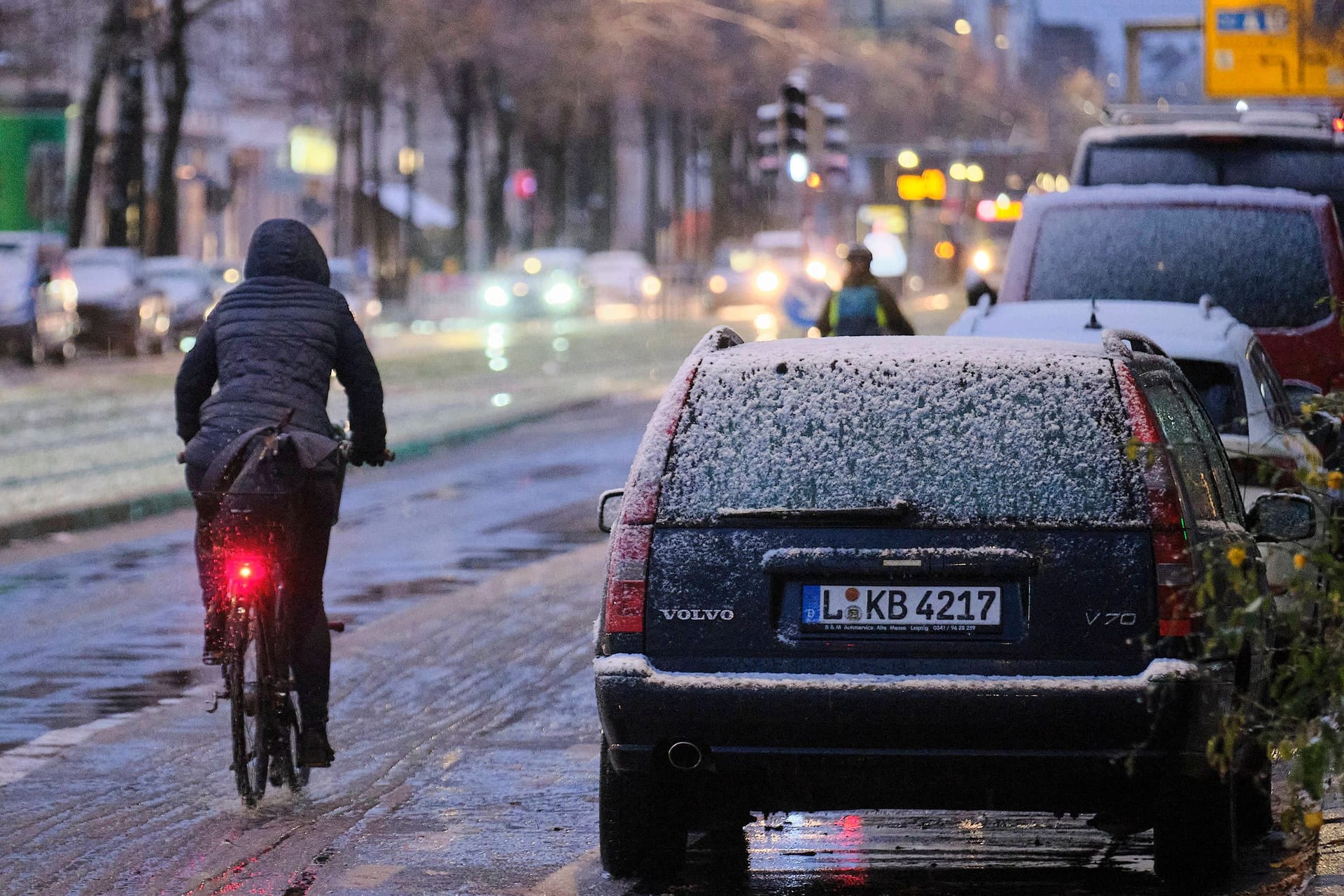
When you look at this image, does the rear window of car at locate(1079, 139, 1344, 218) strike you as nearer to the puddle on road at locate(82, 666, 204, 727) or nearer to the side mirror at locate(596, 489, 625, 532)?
the puddle on road at locate(82, 666, 204, 727)

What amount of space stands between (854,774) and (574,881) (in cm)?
91

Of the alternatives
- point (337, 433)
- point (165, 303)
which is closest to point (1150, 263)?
point (337, 433)

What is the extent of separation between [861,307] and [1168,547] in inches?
428

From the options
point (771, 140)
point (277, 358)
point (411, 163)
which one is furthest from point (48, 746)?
point (411, 163)

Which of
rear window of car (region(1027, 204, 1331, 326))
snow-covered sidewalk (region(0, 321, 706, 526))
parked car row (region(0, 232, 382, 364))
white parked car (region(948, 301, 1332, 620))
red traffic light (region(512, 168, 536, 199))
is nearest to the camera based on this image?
white parked car (region(948, 301, 1332, 620))

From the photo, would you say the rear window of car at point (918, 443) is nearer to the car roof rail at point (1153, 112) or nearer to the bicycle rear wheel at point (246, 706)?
the bicycle rear wheel at point (246, 706)

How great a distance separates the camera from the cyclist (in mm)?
7855

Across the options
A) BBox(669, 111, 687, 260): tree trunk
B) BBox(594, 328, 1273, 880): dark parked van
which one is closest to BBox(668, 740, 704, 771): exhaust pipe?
BBox(594, 328, 1273, 880): dark parked van

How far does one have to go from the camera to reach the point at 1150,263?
44.7 feet

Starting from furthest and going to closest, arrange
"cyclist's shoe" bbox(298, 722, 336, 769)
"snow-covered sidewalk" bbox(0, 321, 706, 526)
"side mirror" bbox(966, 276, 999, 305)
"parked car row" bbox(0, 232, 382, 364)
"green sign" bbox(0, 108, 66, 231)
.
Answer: "green sign" bbox(0, 108, 66, 231), "parked car row" bbox(0, 232, 382, 364), "snow-covered sidewalk" bbox(0, 321, 706, 526), "side mirror" bbox(966, 276, 999, 305), "cyclist's shoe" bbox(298, 722, 336, 769)

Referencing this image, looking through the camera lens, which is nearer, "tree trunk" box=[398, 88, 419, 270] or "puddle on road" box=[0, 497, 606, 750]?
"puddle on road" box=[0, 497, 606, 750]

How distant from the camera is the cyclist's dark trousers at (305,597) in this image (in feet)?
25.8

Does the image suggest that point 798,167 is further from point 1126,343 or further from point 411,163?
point 411,163

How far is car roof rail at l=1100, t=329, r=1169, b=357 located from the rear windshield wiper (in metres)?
0.81
